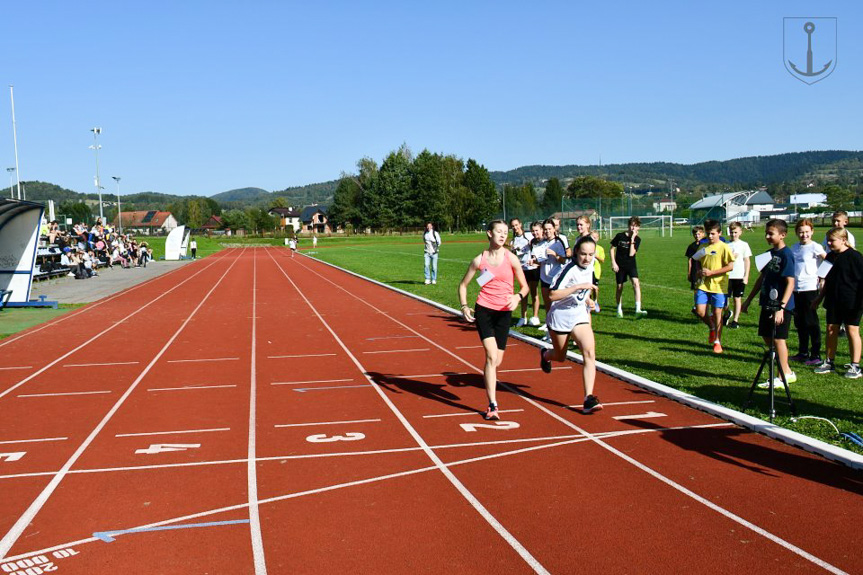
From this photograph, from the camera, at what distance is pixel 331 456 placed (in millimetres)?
6281

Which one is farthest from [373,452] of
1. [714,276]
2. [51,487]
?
[714,276]

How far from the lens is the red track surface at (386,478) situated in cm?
436

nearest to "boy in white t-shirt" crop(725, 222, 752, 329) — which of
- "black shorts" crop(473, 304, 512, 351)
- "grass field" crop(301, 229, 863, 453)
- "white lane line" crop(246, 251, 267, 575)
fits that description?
"grass field" crop(301, 229, 863, 453)

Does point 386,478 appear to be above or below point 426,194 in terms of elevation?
below

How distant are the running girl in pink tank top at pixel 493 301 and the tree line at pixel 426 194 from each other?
9451cm

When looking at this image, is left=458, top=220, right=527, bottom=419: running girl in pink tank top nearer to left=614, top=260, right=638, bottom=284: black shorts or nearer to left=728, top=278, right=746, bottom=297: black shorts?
left=728, top=278, right=746, bottom=297: black shorts

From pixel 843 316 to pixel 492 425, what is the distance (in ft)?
14.5

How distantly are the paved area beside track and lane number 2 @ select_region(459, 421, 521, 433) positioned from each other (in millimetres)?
16597

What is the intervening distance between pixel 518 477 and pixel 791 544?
194 centimetres

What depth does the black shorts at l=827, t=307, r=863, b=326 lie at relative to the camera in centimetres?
845

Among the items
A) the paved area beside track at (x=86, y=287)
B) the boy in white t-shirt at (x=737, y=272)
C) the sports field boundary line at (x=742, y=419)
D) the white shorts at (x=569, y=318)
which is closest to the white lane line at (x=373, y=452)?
the sports field boundary line at (x=742, y=419)

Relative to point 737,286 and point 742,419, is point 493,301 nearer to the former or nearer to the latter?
point 742,419

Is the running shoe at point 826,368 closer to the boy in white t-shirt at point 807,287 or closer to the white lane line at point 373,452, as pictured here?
the boy in white t-shirt at point 807,287

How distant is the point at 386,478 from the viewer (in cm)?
571
